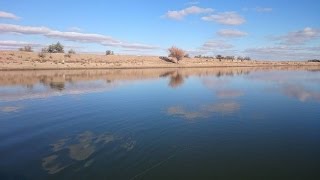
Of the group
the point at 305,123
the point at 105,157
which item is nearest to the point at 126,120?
the point at 105,157

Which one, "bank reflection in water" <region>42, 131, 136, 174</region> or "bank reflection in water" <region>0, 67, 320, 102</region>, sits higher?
"bank reflection in water" <region>0, 67, 320, 102</region>

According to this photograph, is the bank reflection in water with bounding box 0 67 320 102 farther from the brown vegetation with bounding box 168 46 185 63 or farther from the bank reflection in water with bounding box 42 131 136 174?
the brown vegetation with bounding box 168 46 185 63

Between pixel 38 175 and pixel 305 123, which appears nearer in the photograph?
pixel 38 175

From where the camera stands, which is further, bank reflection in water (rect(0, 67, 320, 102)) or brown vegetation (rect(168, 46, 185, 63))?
brown vegetation (rect(168, 46, 185, 63))

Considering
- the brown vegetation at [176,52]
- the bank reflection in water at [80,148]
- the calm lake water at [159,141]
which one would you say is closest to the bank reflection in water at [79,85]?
the calm lake water at [159,141]

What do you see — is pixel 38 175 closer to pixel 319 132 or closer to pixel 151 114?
pixel 151 114

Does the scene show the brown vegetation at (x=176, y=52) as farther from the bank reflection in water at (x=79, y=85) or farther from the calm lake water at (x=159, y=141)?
the calm lake water at (x=159, y=141)

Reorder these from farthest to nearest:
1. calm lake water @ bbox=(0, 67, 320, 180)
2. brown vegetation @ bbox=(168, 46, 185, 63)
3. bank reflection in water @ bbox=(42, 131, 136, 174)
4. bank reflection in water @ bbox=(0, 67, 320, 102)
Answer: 1. brown vegetation @ bbox=(168, 46, 185, 63)
2. bank reflection in water @ bbox=(0, 67, 320, 102)
3. bank reflection in water @ bbox=(42, 131, 136, 174)
4. calm lake water @ bbox=(0, 67, 320, 180)

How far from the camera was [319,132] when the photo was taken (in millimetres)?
14555

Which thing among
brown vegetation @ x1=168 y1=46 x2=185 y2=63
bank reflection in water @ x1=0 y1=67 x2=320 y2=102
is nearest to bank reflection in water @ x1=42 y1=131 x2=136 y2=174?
bank reflection in water @ x1=0 y1=67 x2=320 y2=102

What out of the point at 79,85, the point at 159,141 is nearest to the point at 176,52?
the point at 79,85

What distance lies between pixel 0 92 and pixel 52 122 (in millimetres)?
15470

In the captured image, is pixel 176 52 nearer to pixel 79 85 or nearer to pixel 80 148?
pixel 79 85

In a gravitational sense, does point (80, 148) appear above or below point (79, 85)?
below
